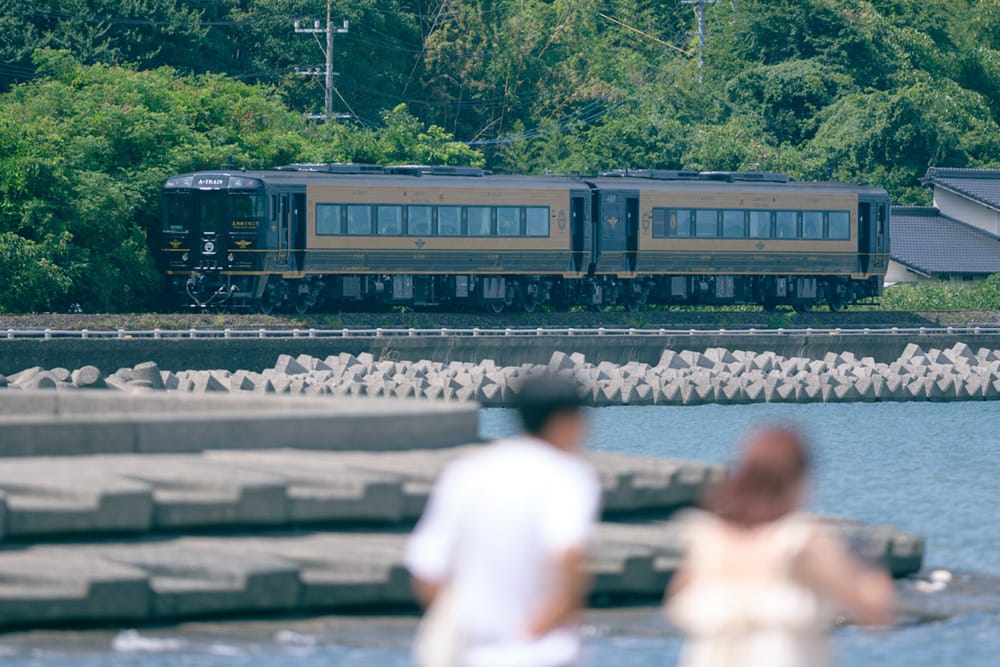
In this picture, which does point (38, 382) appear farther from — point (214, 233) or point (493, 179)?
point (493, 179)

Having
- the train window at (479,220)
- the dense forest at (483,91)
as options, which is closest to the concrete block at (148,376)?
the dense forest at (483,91)

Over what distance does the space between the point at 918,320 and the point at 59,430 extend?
3626 centimetres

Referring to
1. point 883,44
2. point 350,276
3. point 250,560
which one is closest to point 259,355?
point 350,276

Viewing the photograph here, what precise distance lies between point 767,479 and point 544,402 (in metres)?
0.83

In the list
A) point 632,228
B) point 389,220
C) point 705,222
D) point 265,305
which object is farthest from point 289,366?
point 705,222

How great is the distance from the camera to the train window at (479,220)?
4550cm

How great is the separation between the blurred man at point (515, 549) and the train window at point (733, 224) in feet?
138

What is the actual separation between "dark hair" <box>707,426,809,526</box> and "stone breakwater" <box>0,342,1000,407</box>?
27883 millimetres

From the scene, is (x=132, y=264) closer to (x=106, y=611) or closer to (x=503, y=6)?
(x=106, y=611)

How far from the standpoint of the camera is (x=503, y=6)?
81625 millimetres

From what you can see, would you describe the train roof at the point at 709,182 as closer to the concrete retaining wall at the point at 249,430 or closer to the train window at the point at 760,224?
the train window at the point at 760,224

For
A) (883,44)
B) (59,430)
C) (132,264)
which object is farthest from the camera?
(883,44)

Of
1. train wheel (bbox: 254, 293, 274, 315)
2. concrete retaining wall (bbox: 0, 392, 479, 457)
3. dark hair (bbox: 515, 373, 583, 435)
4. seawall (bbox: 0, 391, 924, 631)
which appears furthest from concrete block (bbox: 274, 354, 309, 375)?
dark hair (bbox: 515, 373, 583, 435)

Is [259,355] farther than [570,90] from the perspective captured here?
No
